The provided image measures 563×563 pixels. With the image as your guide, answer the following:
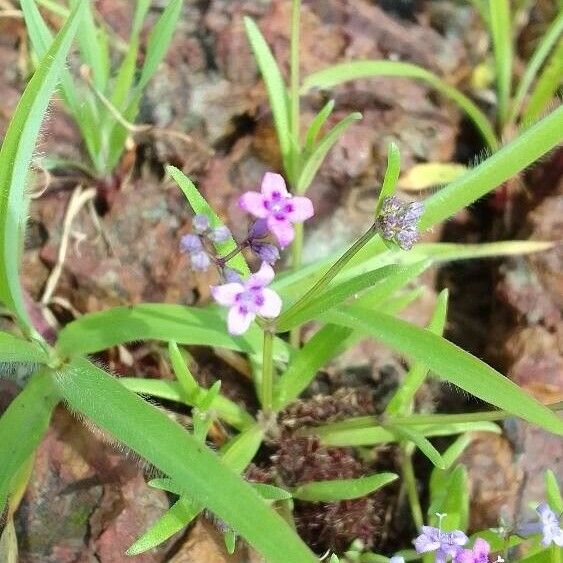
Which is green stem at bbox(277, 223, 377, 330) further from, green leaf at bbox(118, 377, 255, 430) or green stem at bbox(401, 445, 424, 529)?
green stem at bbox(401, 445, 424, 529)

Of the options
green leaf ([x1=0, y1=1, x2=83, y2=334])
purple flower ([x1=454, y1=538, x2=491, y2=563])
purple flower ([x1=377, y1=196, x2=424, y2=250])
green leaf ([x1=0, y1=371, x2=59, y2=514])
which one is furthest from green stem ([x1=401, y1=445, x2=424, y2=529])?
green leaf ([x1=0, y1=1, x2=83, y2=334])

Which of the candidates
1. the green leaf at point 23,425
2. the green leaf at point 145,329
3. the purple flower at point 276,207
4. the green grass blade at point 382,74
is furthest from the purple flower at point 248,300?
the green grass blade at point 382,74

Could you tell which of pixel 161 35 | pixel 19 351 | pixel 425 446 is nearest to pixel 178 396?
pixel 19 351

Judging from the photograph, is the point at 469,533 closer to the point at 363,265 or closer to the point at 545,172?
the point at 363,265

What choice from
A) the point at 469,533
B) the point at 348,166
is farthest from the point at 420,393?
the point at 348,166

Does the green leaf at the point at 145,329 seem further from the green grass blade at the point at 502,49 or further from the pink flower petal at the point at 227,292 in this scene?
the green grass blade at the point at 502,49
